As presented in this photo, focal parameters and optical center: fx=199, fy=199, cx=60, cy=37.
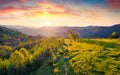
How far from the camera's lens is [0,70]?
121750mm

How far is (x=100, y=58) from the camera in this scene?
88.5 meters

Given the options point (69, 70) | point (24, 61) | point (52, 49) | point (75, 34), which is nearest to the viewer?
point (69, 70)

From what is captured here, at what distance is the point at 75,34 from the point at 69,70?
4212 inches

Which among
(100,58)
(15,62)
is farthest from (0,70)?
(100,58)

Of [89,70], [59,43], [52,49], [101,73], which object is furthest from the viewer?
[59,43]

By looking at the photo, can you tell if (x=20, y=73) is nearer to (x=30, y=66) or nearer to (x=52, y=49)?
(x=30, y=66)

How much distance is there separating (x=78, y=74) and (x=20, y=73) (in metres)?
54.6

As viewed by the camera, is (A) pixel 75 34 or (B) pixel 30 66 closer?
(B) pixel 30 66

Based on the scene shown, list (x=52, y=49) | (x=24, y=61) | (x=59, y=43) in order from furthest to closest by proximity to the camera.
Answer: (x=59, y=43) → (x=52, y=49) → (x=24, y=61)

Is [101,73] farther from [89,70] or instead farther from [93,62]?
[93,62]

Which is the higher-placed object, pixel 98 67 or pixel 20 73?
pixel 98 67

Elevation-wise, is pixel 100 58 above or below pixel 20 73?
above

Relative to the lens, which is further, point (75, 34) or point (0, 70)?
point (75, 34)

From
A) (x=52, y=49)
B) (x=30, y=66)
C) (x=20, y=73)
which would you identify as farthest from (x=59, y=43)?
(x=20, y=73)
